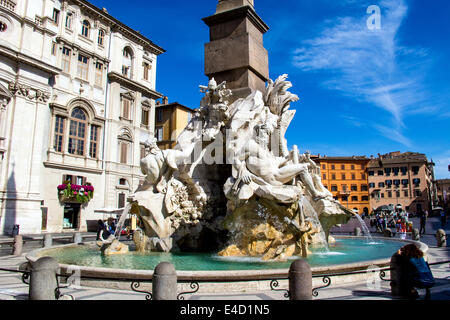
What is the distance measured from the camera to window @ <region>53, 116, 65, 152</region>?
27.3 metres

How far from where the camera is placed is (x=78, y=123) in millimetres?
28969

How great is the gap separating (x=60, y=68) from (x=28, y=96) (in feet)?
12.6

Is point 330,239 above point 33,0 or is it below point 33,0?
below

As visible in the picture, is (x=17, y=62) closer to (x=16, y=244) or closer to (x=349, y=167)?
(x=16, y=244)

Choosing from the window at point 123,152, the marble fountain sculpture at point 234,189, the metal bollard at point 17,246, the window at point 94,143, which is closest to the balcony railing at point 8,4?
the window at point 94,143

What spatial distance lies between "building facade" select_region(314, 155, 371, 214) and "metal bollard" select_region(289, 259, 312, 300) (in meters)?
63.6

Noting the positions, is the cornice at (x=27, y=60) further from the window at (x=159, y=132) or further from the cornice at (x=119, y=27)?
the window at (x=159, y=132)

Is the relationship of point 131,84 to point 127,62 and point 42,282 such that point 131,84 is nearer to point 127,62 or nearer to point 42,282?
point 127,62

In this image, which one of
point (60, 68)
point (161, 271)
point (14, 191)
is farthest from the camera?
point (60, 68)

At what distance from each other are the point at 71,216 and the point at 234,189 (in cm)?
2386

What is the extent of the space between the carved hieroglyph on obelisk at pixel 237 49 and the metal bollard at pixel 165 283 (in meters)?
7.44

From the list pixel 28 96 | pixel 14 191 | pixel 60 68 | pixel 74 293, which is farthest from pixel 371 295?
pixel 60 68

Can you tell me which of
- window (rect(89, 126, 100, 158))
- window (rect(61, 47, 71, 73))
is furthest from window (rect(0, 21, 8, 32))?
window (rect(89, 126, 100, 158))

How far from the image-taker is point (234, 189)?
8.09 m
